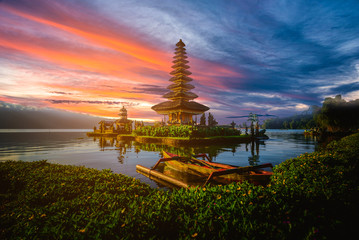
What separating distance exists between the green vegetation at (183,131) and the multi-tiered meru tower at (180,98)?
817cm

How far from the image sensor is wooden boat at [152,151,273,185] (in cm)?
689

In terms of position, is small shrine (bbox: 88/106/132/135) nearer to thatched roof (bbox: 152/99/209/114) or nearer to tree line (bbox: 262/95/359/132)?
thatched roof (bbox: 152/99/209/114)

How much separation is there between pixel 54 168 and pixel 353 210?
26.8ft

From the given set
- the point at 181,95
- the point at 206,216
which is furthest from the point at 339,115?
the point at 206,216

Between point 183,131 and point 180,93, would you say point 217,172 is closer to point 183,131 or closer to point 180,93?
point 183,131

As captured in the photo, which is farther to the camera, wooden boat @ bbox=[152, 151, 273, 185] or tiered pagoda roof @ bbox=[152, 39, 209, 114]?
tiered pagoda roof @ bbox=[152, 39, 209, 114]

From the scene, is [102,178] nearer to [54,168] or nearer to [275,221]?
[54,168]

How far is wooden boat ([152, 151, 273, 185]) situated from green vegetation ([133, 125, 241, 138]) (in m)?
15.2

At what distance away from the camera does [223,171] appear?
22.2 ft

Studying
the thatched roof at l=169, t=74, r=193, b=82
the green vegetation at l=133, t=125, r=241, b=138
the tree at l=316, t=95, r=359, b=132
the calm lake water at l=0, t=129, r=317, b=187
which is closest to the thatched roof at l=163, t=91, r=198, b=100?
the thatched roof at l=169, t=74, r=193, b=82

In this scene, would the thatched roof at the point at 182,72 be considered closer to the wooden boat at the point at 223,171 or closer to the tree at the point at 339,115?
the wooden boat at the point at 223,171

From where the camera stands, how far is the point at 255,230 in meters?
2.33

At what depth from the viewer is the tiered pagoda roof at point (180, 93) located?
3900cm

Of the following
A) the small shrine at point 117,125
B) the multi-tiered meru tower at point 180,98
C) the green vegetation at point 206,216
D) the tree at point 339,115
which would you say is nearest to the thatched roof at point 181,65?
the multi-tiered meru tower at point 180,98
